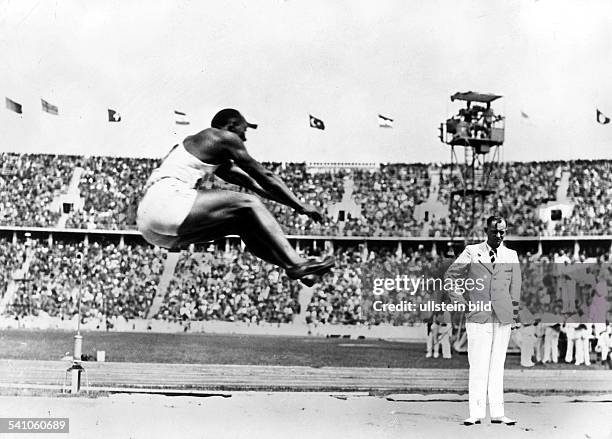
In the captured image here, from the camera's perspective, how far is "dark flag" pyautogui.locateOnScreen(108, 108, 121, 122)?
34.7 feet

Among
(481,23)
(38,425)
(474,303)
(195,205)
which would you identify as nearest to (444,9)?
(481,23)

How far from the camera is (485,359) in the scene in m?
8.20

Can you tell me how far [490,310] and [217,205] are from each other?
2847mm

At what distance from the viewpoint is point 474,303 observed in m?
8.30

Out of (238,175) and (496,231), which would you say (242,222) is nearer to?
(238,175)

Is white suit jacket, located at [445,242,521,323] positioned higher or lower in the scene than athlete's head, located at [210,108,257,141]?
lower

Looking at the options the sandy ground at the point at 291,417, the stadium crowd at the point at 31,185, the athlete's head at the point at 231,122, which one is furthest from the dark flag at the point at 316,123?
the stadium crowd at the point at 31,185

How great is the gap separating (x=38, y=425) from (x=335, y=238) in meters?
6.05

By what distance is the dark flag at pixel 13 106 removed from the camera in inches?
421

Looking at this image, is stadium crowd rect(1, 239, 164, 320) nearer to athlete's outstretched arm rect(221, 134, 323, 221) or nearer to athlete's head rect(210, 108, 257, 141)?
athlete's head rect(210, 108, 257, 141)

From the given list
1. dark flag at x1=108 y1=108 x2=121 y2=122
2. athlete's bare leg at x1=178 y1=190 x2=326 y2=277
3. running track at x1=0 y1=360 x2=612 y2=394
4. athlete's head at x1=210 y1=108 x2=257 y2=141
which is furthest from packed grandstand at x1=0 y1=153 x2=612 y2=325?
athlete's bare leg at x1=178 y1=190 x2=326 y2=277

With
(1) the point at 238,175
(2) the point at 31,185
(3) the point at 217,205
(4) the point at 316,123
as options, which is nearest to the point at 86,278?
(2) the point at 31,185

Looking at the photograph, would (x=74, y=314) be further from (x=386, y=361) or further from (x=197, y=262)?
(x=386, y=361)

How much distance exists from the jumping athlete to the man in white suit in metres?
1.72
